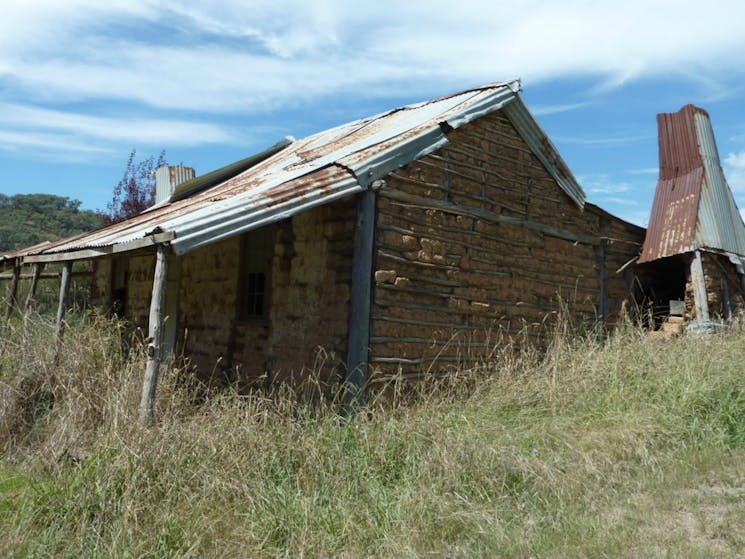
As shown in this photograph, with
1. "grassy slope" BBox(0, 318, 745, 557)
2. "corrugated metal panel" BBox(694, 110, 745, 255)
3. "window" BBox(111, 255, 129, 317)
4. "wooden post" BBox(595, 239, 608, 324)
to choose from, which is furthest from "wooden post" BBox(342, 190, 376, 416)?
"window" BBox(111, 255, 129, 317)

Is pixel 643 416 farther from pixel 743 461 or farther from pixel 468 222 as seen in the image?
pixel 468 222

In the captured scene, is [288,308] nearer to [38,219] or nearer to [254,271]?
[254,271]

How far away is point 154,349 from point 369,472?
196 centimetres

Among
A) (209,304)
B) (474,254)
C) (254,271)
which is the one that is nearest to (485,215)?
(474,254)

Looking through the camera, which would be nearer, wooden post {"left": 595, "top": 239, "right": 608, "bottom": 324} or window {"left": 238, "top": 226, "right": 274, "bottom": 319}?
window {"left": 238, "top": 226, "right": 274, "bottom": 319}

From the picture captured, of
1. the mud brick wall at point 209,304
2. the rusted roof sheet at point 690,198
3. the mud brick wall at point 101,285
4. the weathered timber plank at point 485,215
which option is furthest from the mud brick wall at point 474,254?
the mud brick wall at point 101,285

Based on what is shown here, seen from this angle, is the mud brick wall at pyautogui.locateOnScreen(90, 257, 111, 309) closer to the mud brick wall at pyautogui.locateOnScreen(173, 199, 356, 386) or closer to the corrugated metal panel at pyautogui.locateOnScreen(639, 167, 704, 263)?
the mud brick wall at pyautogui.locateOnScreen(173, 199, 356, 386)

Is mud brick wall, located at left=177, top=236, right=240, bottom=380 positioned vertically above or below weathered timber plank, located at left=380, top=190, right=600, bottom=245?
below

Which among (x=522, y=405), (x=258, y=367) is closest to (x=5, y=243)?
(x=258, y=367)

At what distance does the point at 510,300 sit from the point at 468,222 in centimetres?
121

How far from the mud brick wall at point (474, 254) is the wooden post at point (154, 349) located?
2308 millimetres

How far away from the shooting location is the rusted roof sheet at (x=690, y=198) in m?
10.3

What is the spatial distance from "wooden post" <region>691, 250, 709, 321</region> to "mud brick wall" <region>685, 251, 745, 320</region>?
0.34 feet

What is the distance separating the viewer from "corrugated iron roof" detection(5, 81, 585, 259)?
599 cm
